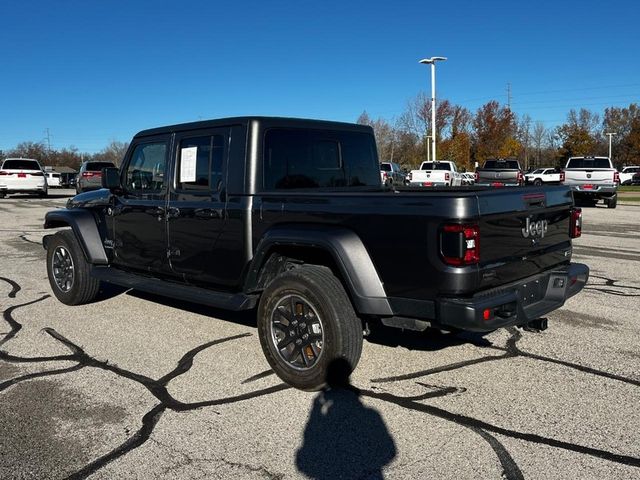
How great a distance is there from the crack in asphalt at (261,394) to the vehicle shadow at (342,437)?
183mm

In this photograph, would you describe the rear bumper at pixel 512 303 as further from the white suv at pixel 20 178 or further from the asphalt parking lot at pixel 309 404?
the white suv at pixel 20 178

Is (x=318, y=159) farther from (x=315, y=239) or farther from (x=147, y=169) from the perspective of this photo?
(x=147, y=169)

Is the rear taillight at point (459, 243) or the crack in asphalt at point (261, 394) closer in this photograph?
the crack in asphalt at point (261, 394)

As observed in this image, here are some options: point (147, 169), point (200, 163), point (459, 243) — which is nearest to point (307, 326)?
point (459, 243)

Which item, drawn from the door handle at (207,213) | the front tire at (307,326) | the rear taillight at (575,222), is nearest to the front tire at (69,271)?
the door handle at (207,213)

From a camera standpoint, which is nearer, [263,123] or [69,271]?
[263,123]

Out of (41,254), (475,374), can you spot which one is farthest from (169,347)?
(41,254)

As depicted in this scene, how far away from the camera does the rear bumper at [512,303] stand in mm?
3379

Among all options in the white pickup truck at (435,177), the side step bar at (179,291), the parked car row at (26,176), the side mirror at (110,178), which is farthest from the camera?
the white pickup truck at (435,177)

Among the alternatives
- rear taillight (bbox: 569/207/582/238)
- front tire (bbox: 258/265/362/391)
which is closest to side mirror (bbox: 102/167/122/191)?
front tire (bbox: 258/265/362/391)

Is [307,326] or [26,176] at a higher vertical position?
[26,176]

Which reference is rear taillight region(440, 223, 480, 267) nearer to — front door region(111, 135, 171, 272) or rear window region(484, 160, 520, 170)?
front door region(111, 135, 171, 272)

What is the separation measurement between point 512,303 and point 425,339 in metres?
1.51

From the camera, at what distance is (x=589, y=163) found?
22.4 metres
